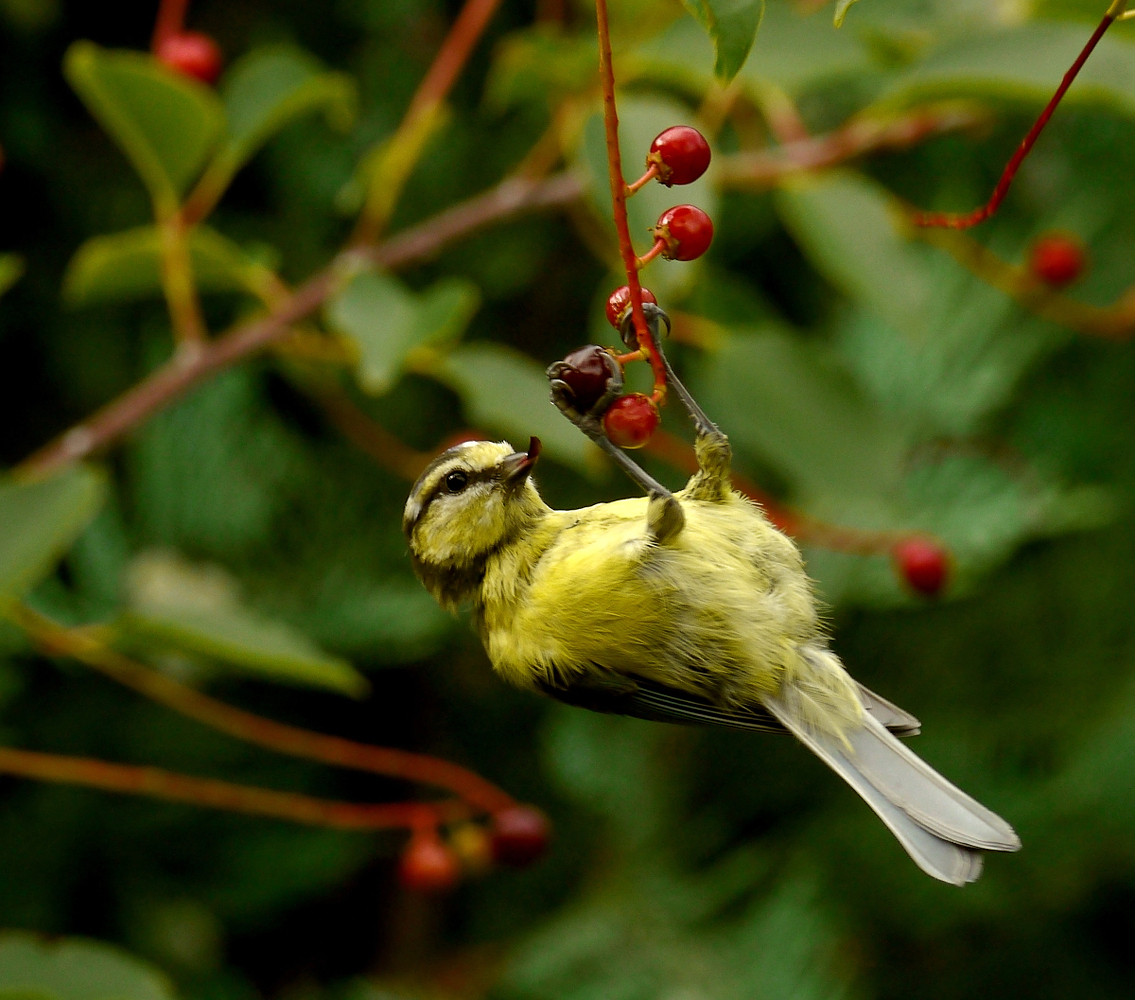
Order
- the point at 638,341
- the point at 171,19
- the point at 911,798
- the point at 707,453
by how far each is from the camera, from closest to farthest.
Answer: the point at 638,341 → the point at 911,798 → the point at 707,453 → the point at 171,19

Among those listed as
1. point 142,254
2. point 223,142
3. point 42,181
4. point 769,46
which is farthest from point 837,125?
point 42,181

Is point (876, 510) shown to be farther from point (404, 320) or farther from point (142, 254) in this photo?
point (142, 254)

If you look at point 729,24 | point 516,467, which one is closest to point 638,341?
point 729,24

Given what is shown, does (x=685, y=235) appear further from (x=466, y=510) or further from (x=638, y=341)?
(x=466, y=510)

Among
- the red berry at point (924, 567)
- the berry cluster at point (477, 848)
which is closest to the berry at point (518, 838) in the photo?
the berry cluster at point (477, 848)

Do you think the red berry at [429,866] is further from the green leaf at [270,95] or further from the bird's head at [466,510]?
the green leaf at [270,95]

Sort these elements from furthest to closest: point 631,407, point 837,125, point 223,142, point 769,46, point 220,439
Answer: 1. point 837,125
2. point 220,439
3. point 223,142
4. point 769,46
5. point 631,407
